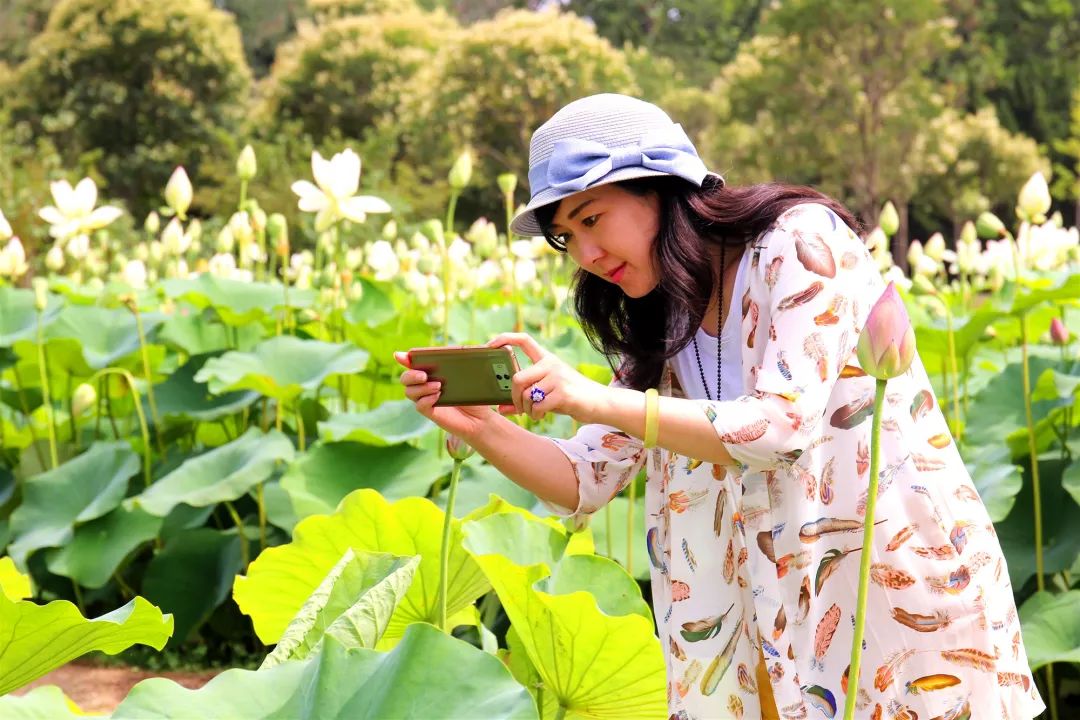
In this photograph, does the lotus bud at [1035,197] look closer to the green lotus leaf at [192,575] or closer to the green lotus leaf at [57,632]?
the green lotus leaf at [192,575]

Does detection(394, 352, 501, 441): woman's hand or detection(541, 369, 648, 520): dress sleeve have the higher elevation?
detection(394, 352, 501, 441): woman's hand

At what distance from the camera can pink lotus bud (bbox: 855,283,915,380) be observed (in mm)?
970

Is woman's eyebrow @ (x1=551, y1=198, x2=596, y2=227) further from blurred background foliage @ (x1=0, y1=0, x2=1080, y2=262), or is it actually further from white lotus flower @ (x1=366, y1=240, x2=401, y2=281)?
blurred background foliage @ (x1=0, y1=0, x2=1080, y2=262)

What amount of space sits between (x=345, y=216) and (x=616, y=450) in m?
1.40

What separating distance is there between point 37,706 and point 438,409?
1.71 feet

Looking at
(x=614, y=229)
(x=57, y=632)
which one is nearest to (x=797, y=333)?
(x=614, y=229)

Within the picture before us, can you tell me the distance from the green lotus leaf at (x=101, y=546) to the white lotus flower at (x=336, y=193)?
0.76 metres

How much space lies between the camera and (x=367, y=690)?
99 cm

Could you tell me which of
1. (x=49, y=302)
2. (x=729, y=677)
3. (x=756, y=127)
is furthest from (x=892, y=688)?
(x=756, y=127)

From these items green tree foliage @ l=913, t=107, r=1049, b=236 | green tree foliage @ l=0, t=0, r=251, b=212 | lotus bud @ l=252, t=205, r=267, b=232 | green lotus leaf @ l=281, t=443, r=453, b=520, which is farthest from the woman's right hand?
green tree foliage @ l=0, t=0, r=251, b=212

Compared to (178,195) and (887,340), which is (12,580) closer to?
(887,340)

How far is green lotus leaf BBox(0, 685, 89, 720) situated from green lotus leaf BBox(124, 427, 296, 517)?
1481mm

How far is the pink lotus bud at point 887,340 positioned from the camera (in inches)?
38.2

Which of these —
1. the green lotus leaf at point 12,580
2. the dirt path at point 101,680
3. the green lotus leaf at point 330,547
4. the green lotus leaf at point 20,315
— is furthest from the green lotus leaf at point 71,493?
the green lotus leaf at point 12,580
